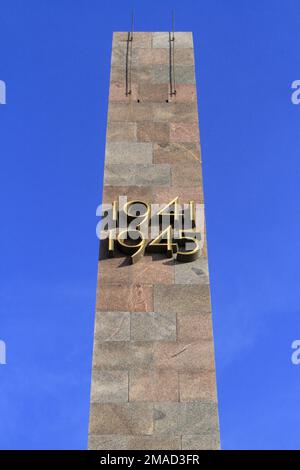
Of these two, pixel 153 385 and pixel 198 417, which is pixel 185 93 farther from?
pixel 198 417

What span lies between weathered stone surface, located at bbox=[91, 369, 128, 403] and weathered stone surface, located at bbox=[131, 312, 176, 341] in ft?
4.83

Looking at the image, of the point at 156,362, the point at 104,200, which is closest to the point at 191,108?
the point at 104,200

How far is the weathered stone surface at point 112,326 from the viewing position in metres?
22.7

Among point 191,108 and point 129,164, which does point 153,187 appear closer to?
point 129,164

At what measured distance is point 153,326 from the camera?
2302 cm

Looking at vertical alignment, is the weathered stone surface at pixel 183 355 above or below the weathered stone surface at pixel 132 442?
above

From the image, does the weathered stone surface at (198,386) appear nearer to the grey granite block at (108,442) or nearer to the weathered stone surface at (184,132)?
the grey granite block at (108,442)

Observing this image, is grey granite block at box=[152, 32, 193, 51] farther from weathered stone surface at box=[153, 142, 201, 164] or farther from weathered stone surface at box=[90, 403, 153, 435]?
weathered stone surface at box=[90, 403, 153, 435]

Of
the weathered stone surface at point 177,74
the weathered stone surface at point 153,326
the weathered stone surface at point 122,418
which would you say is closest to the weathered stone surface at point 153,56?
the weathered stone surface at point 177,74

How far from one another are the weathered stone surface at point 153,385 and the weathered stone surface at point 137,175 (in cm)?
812

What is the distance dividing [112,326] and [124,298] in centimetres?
120

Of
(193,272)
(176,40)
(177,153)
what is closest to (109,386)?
(193,272)

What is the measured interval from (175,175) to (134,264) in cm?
460

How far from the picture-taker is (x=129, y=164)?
27.3 m
